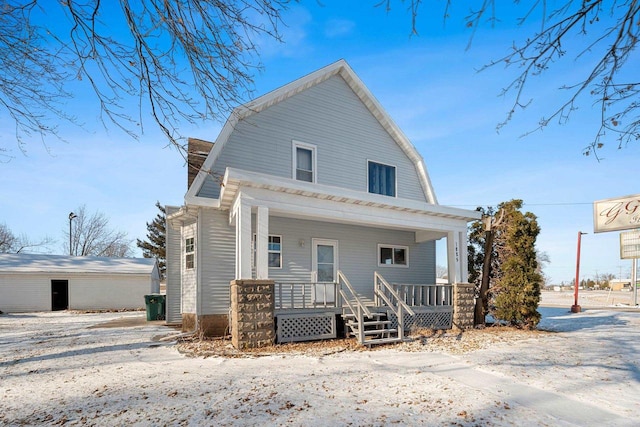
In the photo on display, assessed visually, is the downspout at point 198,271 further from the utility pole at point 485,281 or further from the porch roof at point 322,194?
the utility pole at point 485,281

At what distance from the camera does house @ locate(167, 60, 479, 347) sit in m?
8.55

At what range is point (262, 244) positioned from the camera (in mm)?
8359

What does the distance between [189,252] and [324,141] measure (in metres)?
5.36

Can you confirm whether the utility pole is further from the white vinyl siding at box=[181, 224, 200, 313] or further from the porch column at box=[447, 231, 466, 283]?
the white vinyl siding at box=[181, 224, 200, 313]

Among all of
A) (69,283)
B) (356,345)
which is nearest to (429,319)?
(356,345)

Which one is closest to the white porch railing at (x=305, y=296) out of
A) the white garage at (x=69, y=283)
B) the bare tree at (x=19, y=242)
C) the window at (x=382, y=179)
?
the window at (x=382, y=179)

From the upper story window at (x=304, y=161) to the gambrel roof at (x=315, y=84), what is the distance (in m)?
1.52

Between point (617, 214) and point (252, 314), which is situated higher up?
point (617, 214)

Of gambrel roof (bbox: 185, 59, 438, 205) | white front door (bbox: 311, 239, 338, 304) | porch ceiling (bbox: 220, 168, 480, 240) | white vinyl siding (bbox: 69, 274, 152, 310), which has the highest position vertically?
gambrel roof (bbox: 185, 59, 438, 205)

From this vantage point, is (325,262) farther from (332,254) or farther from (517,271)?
(517,271)

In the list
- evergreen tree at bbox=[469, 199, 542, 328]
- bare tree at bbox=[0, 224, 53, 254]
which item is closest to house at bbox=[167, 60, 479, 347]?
evergreen tree at bbox=[469, 199, 542, 328]

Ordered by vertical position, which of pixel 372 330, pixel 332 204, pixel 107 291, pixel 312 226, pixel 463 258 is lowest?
pixel 107 291

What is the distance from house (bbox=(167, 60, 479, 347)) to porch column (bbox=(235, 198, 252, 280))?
2 centimetres

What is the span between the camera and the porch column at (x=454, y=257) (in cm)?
1153
